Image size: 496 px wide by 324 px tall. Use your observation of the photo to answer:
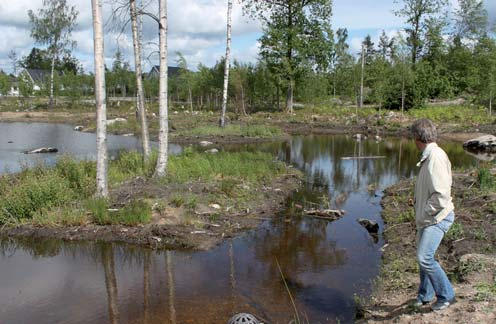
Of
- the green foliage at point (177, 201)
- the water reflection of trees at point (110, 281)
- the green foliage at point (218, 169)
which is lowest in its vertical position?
the water reflection of trees at point (110, 281)

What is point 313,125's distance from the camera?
36844mm

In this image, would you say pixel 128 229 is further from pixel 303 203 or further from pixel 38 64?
pixel 38 64

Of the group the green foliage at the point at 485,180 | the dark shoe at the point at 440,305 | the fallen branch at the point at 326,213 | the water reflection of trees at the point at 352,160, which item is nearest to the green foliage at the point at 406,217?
the fallen branch at the point at 326,213

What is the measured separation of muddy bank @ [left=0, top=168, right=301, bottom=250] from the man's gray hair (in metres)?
5.15

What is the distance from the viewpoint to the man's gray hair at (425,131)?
4867 millimetres

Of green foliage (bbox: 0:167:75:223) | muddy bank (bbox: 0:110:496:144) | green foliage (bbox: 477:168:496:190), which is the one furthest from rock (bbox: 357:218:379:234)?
muddy bank (bbox: 0:110:496:144)

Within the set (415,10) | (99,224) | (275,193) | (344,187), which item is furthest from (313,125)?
(99,224)

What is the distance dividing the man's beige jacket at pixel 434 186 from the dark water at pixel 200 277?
208 centimetres

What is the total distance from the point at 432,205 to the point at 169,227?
19.4ft

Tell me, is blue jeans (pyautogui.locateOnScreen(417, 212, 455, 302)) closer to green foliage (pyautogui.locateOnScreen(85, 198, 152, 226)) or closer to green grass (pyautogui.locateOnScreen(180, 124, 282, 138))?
green foliage (pyautogui.locateOnScreen(85, 198, 152, 226))

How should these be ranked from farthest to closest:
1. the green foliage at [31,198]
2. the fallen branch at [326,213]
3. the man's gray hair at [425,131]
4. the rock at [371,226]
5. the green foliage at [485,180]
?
1. the fallen branch at [326,213]
2. the green foliage at [485,180]
3. the rock at [371,226]
4. the green foliage at [31,198]
5. the man's gray hair at [425,131]

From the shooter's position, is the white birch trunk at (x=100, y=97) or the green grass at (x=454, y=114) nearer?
the white birch trunk at (x=100, y=97)

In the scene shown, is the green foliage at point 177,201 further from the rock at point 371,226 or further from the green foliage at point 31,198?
the rock at point 371,226

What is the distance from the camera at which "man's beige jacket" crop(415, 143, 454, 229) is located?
4.73 meters
